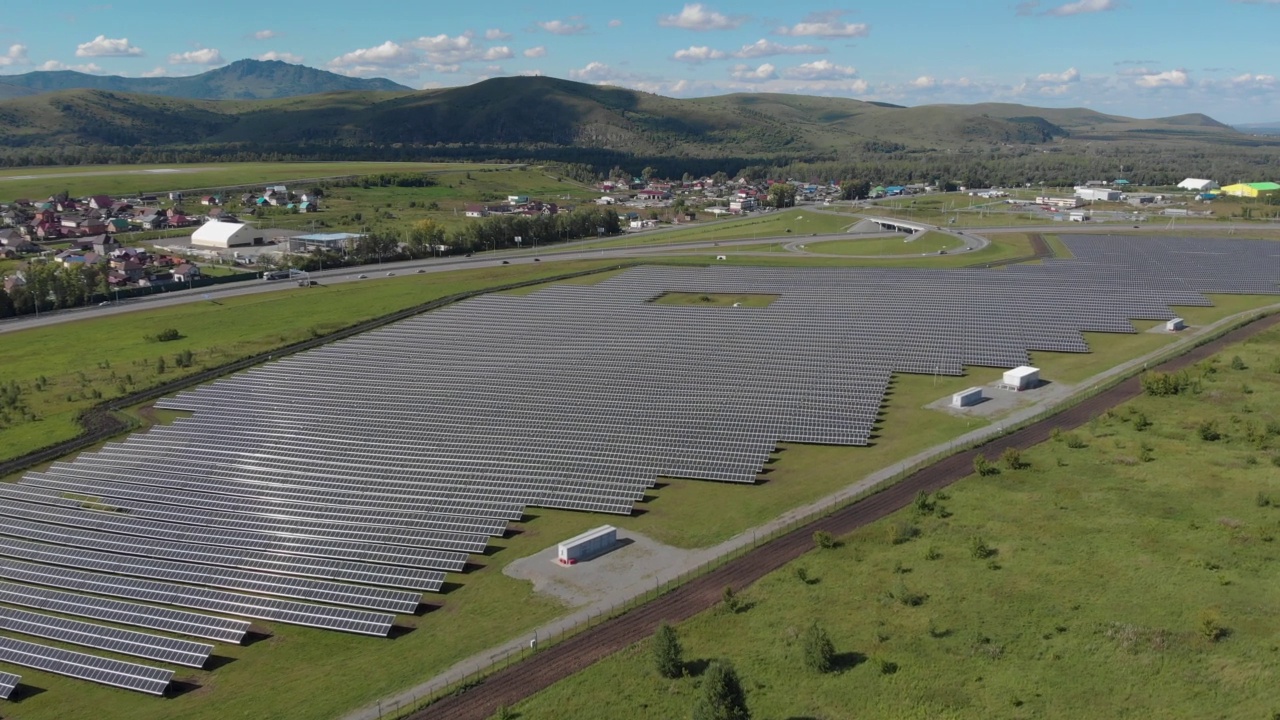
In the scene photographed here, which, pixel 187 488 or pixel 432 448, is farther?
pixel 432 448

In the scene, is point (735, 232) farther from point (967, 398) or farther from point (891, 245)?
point (967, 398)

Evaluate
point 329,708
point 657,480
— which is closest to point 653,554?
point 657,480

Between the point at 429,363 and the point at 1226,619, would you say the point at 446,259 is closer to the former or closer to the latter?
the point at 429,363

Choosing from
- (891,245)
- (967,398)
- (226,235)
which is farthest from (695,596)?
(226,235)

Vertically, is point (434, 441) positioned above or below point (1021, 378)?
below

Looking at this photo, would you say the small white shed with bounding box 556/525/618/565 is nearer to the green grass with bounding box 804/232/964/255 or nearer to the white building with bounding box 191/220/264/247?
the green grass with bounding box 804/232/964/255

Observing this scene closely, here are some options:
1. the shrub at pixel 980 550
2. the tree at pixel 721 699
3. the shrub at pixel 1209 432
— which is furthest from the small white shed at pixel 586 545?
the shrub at pixel 1209 432

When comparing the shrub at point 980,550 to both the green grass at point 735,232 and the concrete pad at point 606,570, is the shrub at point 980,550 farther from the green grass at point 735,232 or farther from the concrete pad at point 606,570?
the green grass at point 735,232
